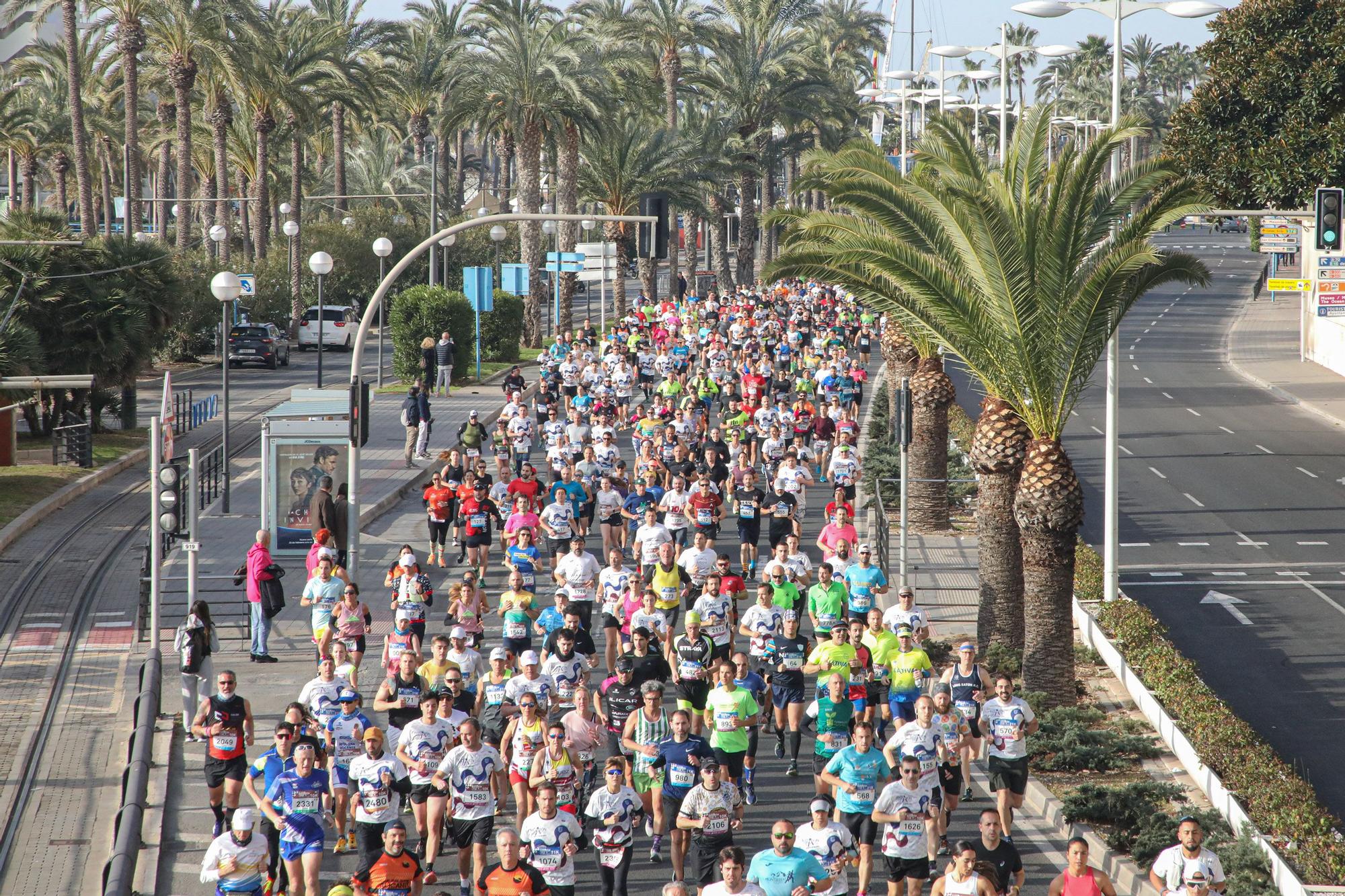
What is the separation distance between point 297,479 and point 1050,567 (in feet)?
35.2

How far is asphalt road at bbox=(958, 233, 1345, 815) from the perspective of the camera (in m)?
17.2

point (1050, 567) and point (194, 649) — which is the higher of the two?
point (1050, 567)

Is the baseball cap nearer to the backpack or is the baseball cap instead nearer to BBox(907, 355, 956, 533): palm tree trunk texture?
the backpack

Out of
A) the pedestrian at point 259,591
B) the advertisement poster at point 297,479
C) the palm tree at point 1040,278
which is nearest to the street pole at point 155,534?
the pedestrian at point 259,591

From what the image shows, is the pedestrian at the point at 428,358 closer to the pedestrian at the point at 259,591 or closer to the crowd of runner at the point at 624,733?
the crowd of runner at the point at 624,733

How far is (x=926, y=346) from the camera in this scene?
24.8 m

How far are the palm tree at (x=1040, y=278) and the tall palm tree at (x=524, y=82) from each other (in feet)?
101

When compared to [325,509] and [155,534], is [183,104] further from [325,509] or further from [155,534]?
[155,534]

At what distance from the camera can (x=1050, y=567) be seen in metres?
16.3

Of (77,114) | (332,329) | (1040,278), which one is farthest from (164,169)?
(1040,278)

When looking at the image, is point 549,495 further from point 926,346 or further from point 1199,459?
point 1199,459

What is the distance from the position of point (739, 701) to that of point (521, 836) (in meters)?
2.85

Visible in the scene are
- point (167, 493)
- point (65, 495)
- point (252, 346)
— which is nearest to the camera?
point (167, 493)

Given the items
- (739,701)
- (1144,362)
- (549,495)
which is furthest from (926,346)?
(1144,362)
